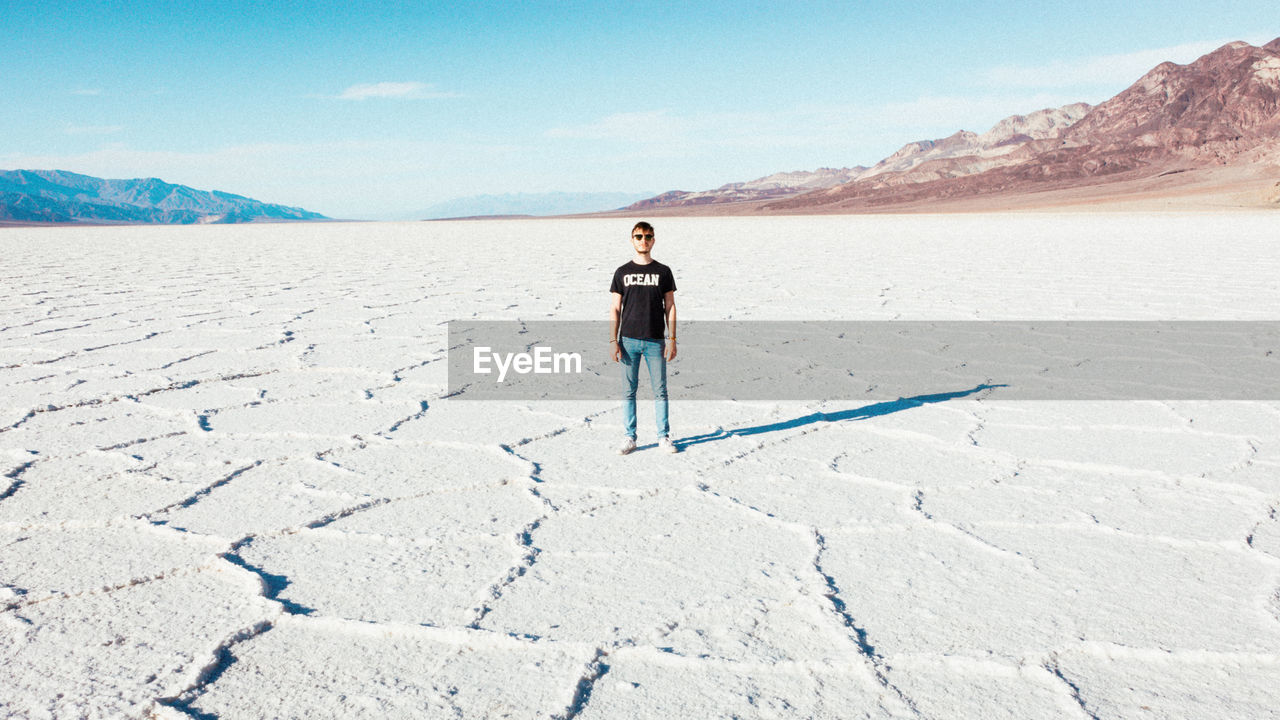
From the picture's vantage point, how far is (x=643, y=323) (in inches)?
116

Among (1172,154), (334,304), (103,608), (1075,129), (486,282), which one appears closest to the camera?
(103,608)

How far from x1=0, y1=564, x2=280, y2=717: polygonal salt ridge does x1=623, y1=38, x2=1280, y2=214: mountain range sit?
130ft

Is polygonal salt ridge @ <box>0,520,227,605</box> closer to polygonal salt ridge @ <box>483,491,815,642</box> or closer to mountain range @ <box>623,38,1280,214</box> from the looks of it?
polygonal salt ridge @ <box>483,491,815,642</box>

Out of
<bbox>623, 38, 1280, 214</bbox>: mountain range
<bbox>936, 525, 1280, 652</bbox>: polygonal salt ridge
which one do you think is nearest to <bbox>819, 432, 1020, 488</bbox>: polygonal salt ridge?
<bbox>936, 525, 1280, 652</bbox>: polygonal salt ridge

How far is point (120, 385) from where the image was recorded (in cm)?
414

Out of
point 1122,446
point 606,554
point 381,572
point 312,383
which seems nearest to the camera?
point 381,572

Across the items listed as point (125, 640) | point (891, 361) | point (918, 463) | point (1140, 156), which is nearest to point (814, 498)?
point (918, 463)

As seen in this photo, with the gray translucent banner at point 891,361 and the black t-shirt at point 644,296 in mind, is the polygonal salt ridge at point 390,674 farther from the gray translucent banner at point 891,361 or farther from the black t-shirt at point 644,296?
the gray translucent banner at point 891,361

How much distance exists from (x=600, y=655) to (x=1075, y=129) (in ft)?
448

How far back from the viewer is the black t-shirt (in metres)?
2.93

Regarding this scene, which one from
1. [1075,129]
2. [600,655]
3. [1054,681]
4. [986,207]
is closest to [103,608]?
[600,655]

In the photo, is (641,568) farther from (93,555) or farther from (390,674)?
(93,555)

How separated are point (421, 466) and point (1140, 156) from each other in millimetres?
82418

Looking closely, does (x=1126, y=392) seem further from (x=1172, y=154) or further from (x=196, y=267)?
(x=1172, y=154)
